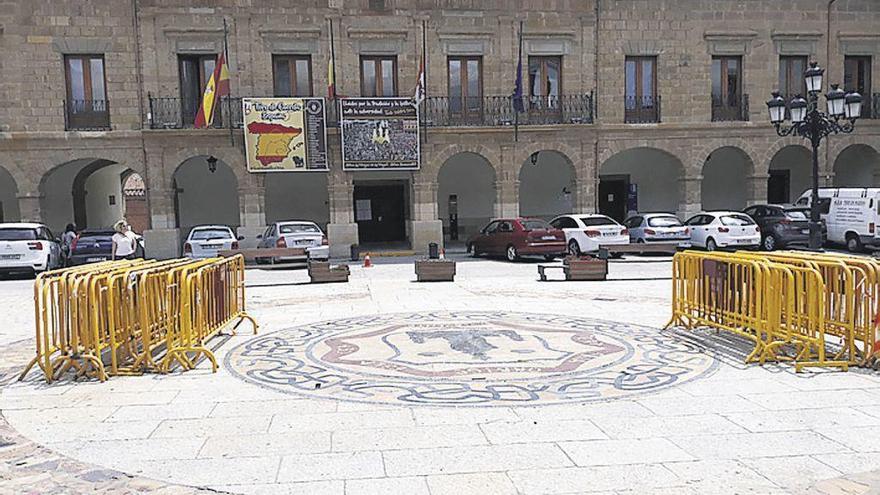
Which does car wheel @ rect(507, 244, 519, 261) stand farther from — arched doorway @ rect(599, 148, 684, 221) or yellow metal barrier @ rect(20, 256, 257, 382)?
yellow metal barrier @ rect(20, 256, 257, 382)

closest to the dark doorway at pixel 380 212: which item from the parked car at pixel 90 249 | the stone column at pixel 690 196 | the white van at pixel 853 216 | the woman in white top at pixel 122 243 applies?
the parked car at pixel 90 249

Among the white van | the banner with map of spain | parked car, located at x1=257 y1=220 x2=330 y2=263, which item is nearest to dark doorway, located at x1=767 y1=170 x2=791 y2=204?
the white van

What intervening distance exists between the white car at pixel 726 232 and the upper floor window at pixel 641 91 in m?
4.80

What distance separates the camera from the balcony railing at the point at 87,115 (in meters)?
22.2

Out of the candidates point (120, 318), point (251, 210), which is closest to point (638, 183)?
point (251, 210)

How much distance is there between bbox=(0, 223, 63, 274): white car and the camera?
58.9ft

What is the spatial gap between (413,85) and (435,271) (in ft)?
33.9

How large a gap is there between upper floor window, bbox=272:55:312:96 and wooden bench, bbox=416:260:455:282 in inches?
423

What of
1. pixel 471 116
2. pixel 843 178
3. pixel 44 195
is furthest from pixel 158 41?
pixel 843 178

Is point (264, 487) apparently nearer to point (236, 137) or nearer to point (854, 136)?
point (236, 137)

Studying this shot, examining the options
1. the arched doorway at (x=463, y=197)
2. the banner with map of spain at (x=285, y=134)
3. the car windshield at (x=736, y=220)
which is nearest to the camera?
the car windshield at (x=736, y=220)

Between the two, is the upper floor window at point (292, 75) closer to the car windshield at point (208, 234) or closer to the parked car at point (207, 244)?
the car windshield at point (208, 234)

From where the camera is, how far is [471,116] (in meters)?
24.0

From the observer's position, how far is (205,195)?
2611 centimetres
